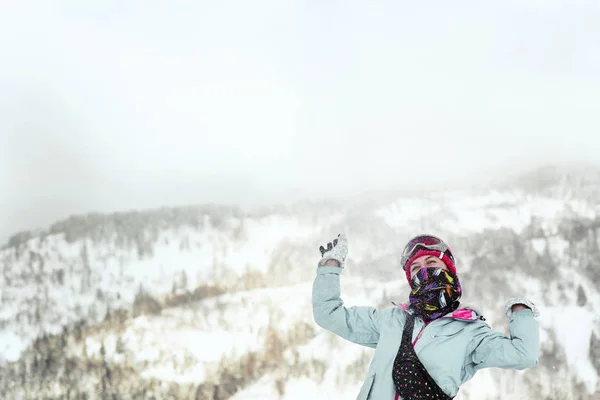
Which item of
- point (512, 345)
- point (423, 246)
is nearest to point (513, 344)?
point (512, 345)

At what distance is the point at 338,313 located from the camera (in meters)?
2.46

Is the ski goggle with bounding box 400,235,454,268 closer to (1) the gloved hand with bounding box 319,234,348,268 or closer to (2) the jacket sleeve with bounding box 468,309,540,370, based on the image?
(1) the gloved hand with bounding box 319,234,348,268

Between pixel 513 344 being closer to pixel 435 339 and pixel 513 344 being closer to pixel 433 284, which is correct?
pixel 435 339

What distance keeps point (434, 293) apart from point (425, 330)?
0.19 metres

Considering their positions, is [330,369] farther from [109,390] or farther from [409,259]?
[409,259]

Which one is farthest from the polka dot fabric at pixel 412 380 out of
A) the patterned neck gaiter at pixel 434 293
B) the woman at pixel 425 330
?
the patterned neck gaiter at pixel 434 293

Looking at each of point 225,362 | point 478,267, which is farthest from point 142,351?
point 478,267

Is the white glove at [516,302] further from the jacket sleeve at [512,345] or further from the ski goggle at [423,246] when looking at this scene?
the ski goggle at [423,246]

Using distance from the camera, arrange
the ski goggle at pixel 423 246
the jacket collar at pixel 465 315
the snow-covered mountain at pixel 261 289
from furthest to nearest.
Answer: the snow-covered mountain at pixel 261 289
the ski goggle at pixel 423 246
the jacket collar at pixel 465 315

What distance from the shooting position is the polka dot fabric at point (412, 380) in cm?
215

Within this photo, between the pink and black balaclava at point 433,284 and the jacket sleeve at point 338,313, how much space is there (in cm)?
17

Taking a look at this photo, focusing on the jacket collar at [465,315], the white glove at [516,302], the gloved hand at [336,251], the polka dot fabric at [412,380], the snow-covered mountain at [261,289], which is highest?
the gloved hand at [336,251]

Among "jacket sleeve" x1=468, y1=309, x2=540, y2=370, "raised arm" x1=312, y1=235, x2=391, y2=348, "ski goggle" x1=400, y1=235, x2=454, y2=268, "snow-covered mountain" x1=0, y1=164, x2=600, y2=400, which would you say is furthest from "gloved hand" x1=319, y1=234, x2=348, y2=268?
"snow-covered mountain" x1=0, y1=164, x2=600, y2=400

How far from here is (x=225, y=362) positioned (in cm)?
7375
